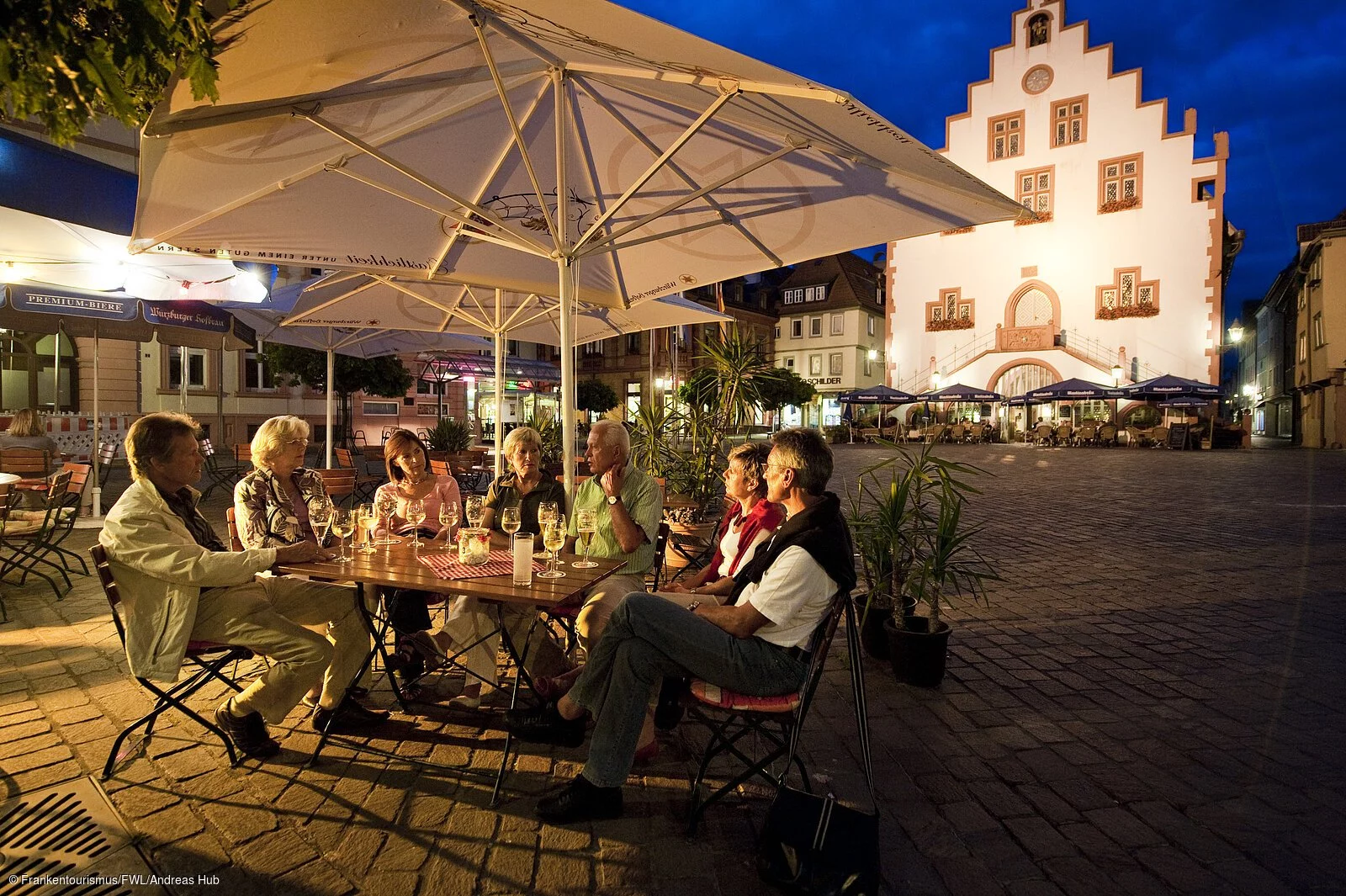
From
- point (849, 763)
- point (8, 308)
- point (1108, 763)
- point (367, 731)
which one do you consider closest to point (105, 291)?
point (8, 308)

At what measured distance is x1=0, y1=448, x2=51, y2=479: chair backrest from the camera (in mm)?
7441

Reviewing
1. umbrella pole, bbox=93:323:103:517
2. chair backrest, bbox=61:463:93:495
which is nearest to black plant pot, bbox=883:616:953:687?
chair backrest, bbox=61:463:93:495

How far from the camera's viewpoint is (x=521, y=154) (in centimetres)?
411

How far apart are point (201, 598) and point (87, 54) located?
7.08ft

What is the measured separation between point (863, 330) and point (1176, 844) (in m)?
43.9

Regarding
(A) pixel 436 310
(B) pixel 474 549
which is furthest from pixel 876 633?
(A) pixel 436 310

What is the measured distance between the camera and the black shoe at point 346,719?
11.2 feet

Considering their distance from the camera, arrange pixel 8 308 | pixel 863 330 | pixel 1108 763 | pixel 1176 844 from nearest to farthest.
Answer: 1. pixel 1176 844
2. pixel 1108 763
3. pixel 8 308
4. pixel 863 330

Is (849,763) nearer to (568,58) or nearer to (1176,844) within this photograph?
(1176,844)

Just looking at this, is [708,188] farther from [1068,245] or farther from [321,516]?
[1068,245]

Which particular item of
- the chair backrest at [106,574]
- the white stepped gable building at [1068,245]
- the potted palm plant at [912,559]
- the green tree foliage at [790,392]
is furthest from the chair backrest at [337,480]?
the white stepped gable building at [1068,245]

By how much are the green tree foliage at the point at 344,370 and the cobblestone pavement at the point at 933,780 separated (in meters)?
12.7

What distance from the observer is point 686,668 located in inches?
103

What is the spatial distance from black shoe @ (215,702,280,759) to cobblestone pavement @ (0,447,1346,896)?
0.08 metres
